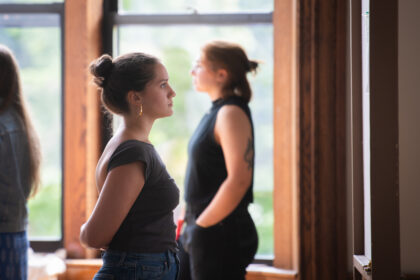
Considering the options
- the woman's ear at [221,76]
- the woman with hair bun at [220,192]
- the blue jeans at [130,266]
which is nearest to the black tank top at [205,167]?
the woman with hair bun at [220,192]

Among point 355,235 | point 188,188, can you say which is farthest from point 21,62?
point 355,235

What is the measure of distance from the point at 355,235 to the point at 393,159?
443mm

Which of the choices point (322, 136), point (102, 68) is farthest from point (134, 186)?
point (322, 136)

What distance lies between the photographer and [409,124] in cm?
199

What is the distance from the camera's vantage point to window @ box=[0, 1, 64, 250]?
2332 mm

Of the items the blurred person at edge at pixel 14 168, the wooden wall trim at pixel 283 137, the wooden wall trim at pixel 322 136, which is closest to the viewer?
the blurred person at edge at pixel 14 168

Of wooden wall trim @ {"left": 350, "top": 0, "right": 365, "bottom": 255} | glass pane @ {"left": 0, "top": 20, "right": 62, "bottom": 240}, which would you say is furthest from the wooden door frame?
glass pane @ {"left": 0, "top": 20, "right": 62, "bottom": 240}

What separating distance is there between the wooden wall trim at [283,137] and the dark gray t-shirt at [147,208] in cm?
121

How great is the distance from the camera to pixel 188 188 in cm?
180

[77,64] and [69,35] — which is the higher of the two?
[69,35]

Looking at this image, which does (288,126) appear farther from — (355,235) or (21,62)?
(21,62)

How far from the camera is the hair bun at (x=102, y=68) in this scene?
1133 mm

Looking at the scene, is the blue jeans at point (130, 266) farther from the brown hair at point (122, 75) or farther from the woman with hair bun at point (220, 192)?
the woman with hair bun at point (220, 192)

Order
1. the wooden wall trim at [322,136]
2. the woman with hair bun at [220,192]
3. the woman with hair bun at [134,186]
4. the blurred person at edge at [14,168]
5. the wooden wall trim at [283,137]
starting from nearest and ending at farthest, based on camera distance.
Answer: the woman with hair bun at [134,186], the blurred person at edge at [14,168], the woman with hair bun at [220,192], the wooden wall trim at [322,136], the wooden wall trim at [283,137]
